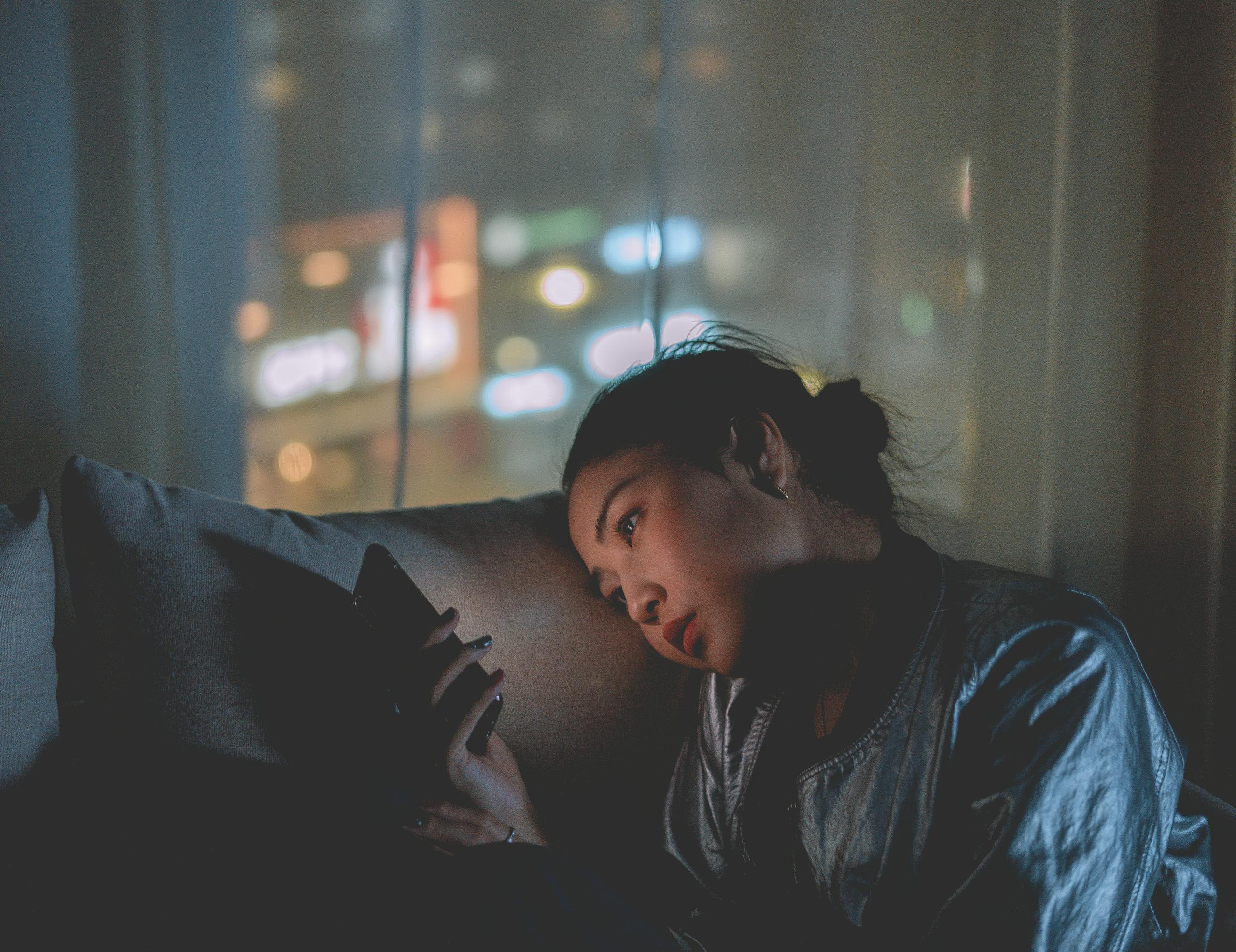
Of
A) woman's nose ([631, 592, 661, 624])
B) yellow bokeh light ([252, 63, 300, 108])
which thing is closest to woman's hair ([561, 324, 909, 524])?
woman's nose ([631, 592, 661, 624])

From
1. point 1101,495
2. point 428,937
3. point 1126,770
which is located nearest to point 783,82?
point 1101,495

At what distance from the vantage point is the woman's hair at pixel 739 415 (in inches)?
36.9

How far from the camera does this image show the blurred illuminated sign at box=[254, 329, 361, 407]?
1444 mm

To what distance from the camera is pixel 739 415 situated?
3.12 ft

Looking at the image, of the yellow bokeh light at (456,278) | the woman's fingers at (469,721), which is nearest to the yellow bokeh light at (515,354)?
the yellow bokeh light at (456,278)

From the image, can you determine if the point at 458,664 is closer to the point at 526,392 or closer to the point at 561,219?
the point at 526,392

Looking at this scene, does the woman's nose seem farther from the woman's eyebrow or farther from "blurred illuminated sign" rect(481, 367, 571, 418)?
"blurred illuminated sign" rect(481, 367, 571, 418)

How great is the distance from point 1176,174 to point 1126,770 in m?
1.24

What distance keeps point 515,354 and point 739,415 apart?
0.77 meters

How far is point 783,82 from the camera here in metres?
1.71

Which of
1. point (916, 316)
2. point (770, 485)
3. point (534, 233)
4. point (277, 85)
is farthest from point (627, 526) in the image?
point (916, 316)

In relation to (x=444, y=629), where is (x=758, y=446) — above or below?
above

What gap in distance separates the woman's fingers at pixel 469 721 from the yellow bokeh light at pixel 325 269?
84 centimetres

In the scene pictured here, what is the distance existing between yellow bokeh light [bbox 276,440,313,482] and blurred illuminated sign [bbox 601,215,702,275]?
61 centimetres
